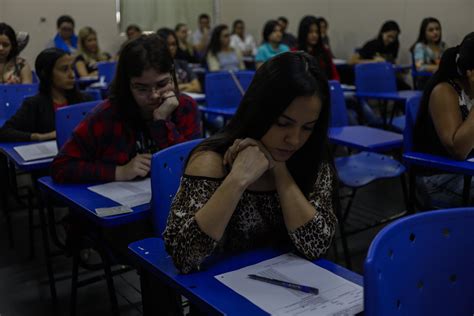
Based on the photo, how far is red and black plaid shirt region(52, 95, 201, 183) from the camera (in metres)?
1.99

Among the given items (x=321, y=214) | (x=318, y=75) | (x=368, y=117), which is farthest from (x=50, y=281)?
(x=368, y=117)

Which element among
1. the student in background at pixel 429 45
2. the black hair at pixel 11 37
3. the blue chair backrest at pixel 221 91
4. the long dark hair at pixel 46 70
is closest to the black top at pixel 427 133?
the blue chair backrest at pixel 221 91

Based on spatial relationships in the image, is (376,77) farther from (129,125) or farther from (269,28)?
(129,125)

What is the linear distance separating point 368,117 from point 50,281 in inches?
124

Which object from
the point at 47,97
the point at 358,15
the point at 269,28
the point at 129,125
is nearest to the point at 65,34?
the point at 269,28

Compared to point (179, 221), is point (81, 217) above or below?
below

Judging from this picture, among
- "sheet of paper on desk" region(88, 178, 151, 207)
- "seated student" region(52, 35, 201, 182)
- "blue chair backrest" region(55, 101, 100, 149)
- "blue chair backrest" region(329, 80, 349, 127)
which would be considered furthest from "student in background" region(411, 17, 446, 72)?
"sheet of paper on desk" region(88, 178, 151, 207)

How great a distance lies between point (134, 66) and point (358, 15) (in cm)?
657

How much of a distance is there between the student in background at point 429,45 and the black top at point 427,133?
151 inches

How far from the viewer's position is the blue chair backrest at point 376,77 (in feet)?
15.2

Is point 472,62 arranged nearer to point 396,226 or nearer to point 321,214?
point 321,214

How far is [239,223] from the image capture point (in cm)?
142

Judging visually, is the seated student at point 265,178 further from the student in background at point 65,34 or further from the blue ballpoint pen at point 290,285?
the student in background at point 65,34

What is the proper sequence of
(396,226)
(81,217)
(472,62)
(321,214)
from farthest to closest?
(472,62) < (81,217) < (321,214) < (396,226)
